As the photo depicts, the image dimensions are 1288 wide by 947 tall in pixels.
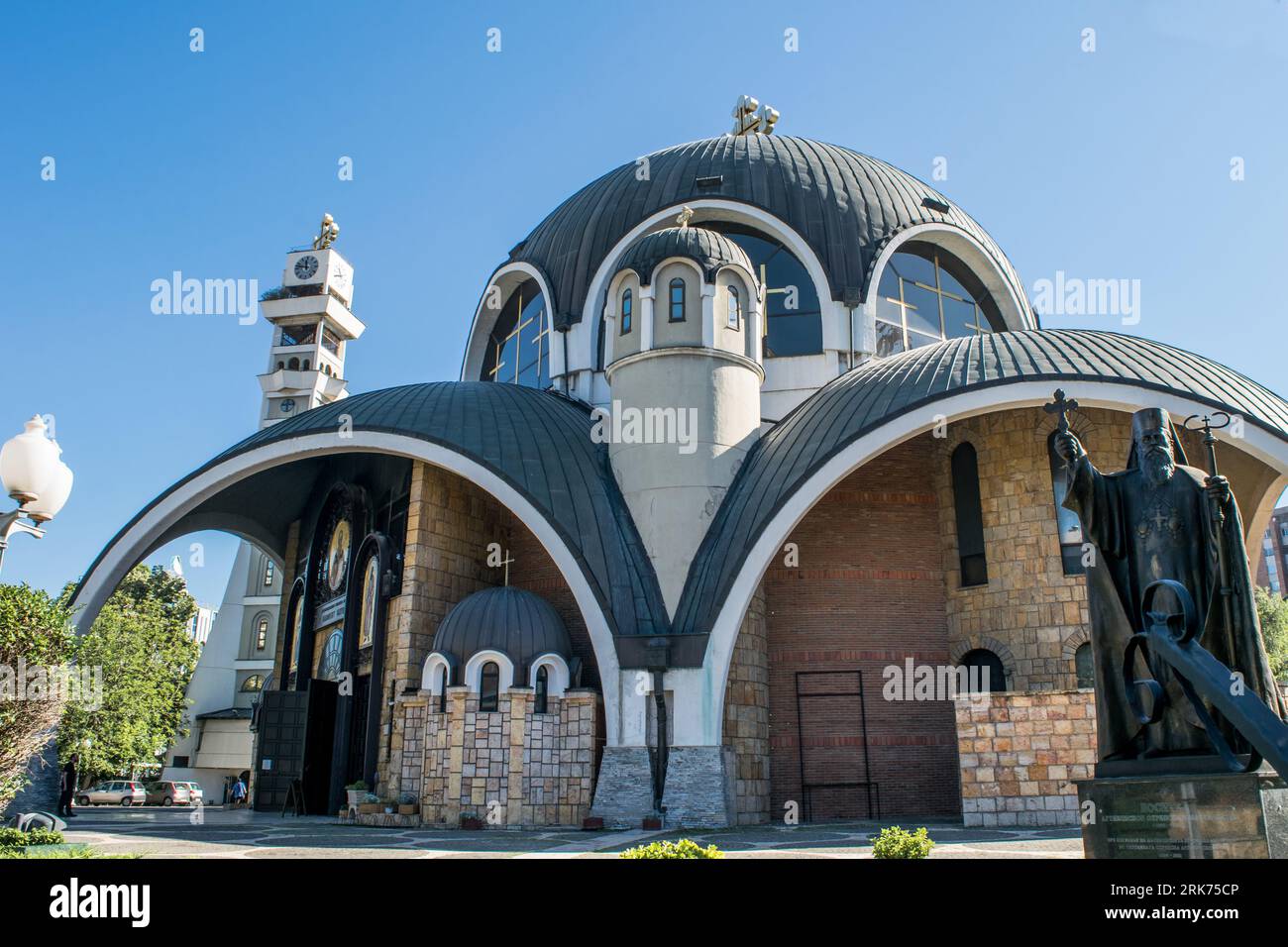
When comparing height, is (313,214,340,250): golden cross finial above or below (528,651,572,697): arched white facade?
above

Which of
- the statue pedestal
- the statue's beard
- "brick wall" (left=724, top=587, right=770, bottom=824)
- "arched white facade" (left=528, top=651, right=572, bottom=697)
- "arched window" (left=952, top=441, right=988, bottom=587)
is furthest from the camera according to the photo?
"arched window" (left=952, top=441, right=988, bottom=587)

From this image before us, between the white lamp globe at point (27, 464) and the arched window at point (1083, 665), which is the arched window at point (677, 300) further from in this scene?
the white lamp globe at point (27, 464)

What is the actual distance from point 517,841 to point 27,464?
6.65 metres

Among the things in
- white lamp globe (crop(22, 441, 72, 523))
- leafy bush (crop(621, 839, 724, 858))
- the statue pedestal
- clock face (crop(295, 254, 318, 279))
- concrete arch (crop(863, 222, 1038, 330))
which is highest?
clock face (crop(295, 254, 318, 279))

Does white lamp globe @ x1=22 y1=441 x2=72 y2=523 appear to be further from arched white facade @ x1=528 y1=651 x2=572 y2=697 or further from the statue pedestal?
arched white facade @ x1=528 y1=651 x2=572 y2=697

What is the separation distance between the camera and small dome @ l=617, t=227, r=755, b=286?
597 inches

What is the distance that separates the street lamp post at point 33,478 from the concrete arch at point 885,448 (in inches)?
335

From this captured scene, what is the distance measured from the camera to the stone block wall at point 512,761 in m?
13.1

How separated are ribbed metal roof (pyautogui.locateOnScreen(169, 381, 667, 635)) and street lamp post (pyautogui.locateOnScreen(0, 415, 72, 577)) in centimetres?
821

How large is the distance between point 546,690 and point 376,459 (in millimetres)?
6552

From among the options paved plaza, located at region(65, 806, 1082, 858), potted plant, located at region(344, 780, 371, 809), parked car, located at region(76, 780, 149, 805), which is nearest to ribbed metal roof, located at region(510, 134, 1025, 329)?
potted plant, located at region(344, 780, 371, 809)

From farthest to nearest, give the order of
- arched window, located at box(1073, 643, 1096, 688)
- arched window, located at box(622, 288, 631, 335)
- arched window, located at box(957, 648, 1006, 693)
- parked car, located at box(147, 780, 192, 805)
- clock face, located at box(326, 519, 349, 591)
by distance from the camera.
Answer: parked car, located at box(147, 780, 192, 805) < clock face, located at box(326, 519, 349, 591) < arched window, located at box(622, 288, 631, 335) < arched window, located at box(957, 648, 1006, 693) < arched window, located at box(1073, 643, 1096, 688)
